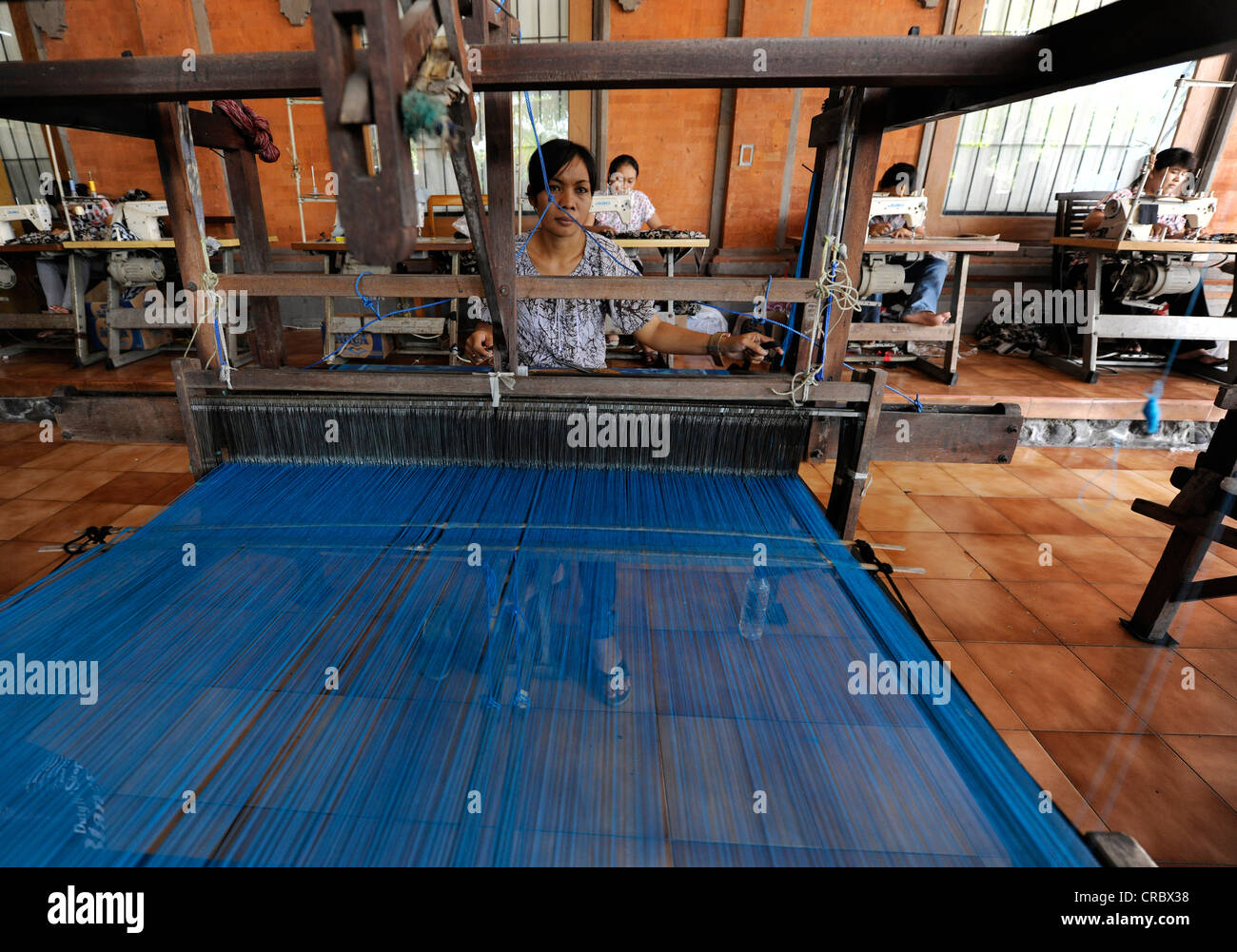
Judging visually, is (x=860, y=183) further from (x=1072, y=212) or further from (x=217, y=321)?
(x=1072, y=212)

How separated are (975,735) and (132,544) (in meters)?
1.70

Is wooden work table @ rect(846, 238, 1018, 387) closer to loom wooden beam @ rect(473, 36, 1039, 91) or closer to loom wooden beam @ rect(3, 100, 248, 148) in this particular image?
loom wooden beam @ rect(473, 36, 1039, 91)

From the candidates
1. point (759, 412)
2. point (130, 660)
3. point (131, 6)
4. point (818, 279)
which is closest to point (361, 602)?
point (130, 660)

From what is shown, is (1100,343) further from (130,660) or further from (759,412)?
(130,660)

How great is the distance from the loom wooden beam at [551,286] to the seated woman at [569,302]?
386 mm

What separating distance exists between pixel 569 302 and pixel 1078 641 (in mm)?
2165

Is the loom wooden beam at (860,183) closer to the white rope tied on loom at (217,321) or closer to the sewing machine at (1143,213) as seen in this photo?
the white rope tied on loom at (217,321)

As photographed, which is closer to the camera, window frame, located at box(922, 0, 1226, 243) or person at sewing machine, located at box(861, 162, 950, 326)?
person at sewing machine, located at box(861, 162, 950, 326)

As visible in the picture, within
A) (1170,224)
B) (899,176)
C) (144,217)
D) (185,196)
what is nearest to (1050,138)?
(1170,224)

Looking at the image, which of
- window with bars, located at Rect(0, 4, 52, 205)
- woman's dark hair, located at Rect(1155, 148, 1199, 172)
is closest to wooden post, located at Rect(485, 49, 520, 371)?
woman's dark hair, located at Rect(1155, 148, 1199, 172)

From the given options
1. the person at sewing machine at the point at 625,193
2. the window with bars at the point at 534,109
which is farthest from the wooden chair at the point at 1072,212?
the window with bars at the point at 534,109

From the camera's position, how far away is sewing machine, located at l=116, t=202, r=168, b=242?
4.23 metres

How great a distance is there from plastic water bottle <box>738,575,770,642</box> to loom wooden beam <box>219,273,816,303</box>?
633 mm

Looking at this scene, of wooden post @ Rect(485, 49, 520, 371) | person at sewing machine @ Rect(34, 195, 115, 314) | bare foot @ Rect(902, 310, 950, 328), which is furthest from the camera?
person at sewing machine @ Rect(34, 195, 115, 314)
